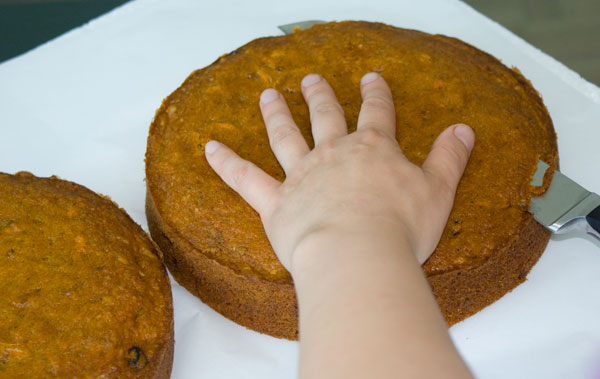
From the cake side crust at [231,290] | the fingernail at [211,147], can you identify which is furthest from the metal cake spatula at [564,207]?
the fingernail at [211,147]

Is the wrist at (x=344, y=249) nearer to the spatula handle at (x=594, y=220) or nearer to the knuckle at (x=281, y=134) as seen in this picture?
the knuckle at (x=281, y=134)

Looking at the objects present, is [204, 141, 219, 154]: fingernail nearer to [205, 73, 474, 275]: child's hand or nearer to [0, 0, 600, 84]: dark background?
[205, 73, 474, 275]: child's hand

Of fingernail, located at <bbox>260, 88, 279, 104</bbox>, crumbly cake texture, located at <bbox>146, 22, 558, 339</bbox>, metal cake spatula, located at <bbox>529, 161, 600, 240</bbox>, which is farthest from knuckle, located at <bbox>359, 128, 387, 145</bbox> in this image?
metal cake spatula, located at <bbox>529, 161, 600, 240</bbox>

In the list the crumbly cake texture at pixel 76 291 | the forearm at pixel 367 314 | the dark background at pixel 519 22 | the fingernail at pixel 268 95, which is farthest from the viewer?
the dark background at pixel 519 22

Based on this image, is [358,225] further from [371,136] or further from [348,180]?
[371,136]

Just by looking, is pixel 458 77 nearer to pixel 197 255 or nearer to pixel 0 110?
pixel 197 255

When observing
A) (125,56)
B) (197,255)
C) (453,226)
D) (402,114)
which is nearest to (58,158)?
(125,56)
